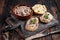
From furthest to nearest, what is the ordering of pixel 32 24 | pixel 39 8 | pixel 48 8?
pixel 48 8, pixel 39 8, pixel 32 24

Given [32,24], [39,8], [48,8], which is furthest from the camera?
[48,8]

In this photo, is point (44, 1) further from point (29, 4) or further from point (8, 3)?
point (8, 3)

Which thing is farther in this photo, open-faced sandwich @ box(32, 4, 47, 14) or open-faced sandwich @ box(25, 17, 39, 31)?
open-faced sandwich @ box(32, 4, 47, 14)

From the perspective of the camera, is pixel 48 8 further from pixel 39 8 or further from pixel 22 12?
pixel 22 12

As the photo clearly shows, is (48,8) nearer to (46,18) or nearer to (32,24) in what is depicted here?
(46,18)

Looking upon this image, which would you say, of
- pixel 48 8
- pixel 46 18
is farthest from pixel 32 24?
pixel 48 8

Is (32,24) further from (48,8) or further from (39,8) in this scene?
(48,8)

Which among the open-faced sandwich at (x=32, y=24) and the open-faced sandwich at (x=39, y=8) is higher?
the open-faced sandwich at (x=39, y=8)

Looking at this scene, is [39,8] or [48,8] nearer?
[39,8]

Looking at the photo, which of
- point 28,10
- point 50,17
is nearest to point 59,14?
point 50,17
